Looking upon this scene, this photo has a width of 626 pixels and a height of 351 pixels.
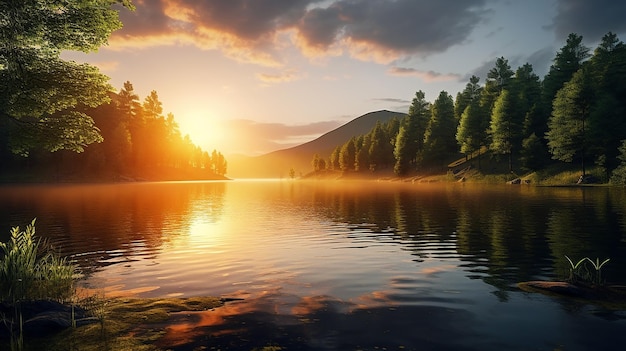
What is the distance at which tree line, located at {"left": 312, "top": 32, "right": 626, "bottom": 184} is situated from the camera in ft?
237

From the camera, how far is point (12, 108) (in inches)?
652

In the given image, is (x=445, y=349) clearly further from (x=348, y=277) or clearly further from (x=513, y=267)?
(x=513, y=267)

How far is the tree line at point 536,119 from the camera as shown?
237ft

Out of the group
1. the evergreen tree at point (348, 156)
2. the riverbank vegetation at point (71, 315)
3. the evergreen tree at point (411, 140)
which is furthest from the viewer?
the evergreen tree at point (348, 156)

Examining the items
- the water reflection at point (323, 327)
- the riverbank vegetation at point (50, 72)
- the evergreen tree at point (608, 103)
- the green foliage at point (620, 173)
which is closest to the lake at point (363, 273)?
the water reflection at point (323, 327)

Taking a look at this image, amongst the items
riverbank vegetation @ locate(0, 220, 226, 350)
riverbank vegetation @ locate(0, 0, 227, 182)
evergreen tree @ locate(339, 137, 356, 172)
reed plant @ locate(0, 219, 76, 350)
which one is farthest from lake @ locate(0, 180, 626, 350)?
evergreen tree @ locate(339, 137, 356, 172)

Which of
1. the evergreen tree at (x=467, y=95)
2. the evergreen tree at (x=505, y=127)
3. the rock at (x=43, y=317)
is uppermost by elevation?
the evergreen tree at (x=467, y=95)

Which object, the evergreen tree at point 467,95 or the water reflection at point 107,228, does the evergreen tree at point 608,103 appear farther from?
the water reflection at point 107,228

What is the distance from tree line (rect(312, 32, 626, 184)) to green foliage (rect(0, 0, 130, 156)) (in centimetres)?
6994

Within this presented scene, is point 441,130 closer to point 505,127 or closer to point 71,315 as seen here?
point 505,127

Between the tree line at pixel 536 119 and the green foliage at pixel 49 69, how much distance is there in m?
69.9

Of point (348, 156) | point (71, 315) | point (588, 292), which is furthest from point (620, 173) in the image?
point (348, 156)

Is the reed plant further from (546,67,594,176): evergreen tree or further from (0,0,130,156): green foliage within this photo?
(546,67,594,176): evergreen tree

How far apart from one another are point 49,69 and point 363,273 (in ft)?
50.3
